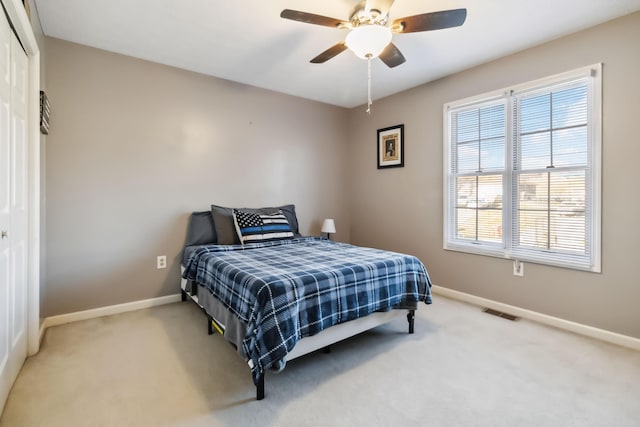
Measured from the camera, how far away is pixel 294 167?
13.4ft

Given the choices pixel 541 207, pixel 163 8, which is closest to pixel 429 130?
pixel 541 207

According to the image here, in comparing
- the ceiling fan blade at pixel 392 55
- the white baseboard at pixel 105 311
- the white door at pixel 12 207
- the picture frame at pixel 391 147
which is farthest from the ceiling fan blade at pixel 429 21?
the white baseboard at pixel 105 311

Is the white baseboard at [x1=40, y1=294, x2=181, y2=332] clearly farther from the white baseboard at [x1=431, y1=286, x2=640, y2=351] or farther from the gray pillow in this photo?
the white baseboard at [x1=431, y1=286, x2=640, y2=351]

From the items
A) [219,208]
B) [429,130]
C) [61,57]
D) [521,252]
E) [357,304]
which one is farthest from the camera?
[429,130]

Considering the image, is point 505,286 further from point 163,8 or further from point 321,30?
point 163,8

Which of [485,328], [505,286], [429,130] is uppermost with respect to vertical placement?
[429,130]

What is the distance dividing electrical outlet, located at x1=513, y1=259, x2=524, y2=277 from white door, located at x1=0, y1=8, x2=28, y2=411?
366cm

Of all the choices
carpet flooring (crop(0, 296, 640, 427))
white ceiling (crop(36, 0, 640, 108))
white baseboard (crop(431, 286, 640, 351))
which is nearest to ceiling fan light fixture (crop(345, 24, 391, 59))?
white ceiling (crop(36, 0, 640, 108))

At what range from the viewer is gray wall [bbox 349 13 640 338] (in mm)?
2279

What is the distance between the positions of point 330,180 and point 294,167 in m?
0.63

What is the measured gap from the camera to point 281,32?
8.21 feet

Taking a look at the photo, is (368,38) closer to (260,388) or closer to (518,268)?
(260,388)

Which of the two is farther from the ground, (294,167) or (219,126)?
(219,126)

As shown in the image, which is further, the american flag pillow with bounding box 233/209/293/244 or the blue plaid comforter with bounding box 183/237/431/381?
the american flag pillow with bounding box 233/209/293/244
